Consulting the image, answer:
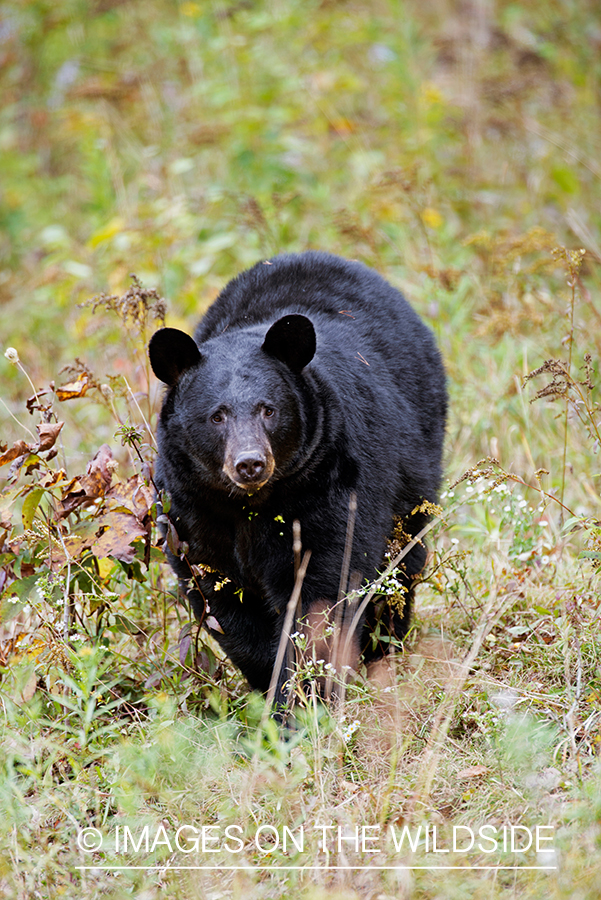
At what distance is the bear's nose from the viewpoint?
3.10 metres

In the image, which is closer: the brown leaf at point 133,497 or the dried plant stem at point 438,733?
the dried plant stem at point 438,733

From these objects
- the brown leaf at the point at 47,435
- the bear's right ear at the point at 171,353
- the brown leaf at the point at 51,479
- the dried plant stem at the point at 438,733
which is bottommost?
the dried plant stem at the point at 438,733

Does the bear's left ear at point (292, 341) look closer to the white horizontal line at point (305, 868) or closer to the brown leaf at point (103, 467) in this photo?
the brown leaf at point (103, 467)

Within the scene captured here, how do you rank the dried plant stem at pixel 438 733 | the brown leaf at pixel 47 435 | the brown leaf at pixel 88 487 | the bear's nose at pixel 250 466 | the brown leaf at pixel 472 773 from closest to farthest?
the dried plant stem at pixel 438 733 → the brown leaf at pixel 472 773 → the bear's nose at pixel 250 466 → the brown leaf at pixel 47 435 → the brown leaf at pixel 88 487

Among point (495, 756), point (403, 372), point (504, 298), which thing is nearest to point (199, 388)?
point (403, 372)

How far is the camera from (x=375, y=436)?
12.1ft

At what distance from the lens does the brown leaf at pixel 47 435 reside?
3.44 metres

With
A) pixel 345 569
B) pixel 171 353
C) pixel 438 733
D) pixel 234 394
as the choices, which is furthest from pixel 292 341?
pixel 438 733

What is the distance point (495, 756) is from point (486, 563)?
4.72 ft

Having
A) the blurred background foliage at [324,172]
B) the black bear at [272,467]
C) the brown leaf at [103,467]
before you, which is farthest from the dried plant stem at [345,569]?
the blurred background foliage at [324,172]

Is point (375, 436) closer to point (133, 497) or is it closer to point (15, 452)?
point (133, 497)

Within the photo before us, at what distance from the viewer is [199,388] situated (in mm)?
3455

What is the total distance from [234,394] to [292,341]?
0.29 m

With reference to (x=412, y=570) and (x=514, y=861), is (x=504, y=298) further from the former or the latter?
(x=514, y=861)
